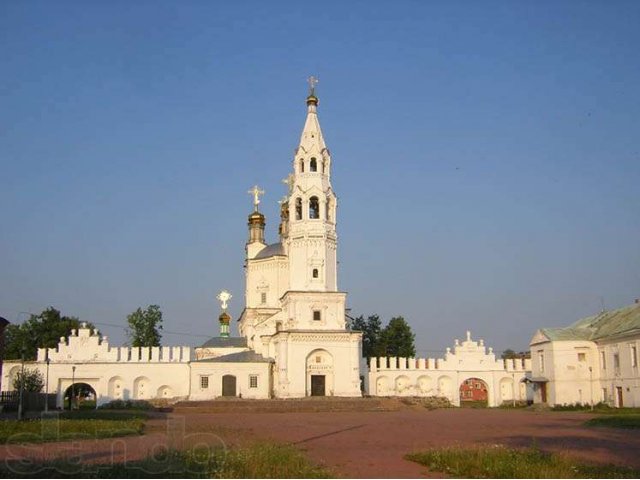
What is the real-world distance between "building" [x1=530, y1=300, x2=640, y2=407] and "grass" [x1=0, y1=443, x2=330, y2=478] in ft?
113

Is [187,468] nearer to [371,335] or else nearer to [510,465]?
[510,465]

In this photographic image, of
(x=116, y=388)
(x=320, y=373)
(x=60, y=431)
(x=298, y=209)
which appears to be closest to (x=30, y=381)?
(x=116, y=388)

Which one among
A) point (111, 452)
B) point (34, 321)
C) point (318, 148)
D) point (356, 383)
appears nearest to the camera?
point (111, 452)

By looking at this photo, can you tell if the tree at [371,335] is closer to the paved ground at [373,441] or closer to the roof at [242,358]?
the roof at [242,358]

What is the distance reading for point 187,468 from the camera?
1450cm

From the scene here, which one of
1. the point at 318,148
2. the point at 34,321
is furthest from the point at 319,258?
the point at 34,321

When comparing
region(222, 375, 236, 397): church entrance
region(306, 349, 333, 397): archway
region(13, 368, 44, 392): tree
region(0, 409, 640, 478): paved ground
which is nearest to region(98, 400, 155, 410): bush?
region(13, 368, 44, 392): tree

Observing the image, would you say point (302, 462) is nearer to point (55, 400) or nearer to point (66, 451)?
point (66, 451)

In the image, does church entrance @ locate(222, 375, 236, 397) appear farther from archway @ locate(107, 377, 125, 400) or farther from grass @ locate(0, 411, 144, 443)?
grass @ locate(0, 411, 144, 443)

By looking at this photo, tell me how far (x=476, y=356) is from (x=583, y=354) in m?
13.7

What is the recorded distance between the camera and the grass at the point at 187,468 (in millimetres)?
13766

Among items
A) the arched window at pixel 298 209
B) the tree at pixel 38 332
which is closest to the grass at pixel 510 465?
the arched window at pixel 298 209

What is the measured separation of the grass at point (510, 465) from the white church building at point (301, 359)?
1430 inches

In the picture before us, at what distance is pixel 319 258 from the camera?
181 ft
